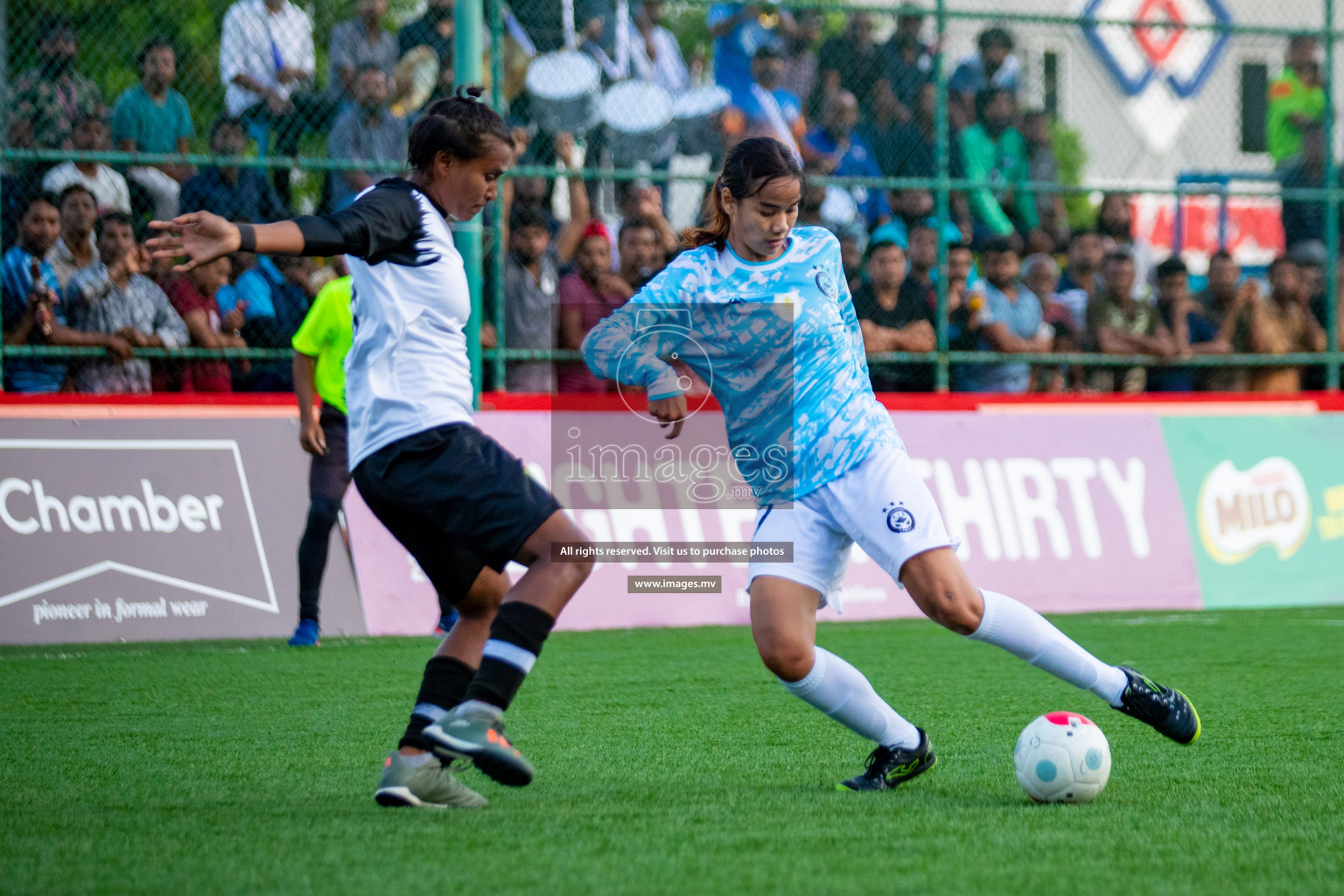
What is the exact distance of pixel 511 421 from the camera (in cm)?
966

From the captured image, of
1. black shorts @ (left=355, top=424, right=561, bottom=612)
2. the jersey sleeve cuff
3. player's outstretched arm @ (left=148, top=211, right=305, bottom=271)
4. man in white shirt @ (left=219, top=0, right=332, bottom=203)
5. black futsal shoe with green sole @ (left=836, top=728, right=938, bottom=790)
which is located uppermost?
man in white shirt @ (left=219, top=0, right=332, bottom=203)

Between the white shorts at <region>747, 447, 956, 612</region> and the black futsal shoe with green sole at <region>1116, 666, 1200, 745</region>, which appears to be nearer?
the white shorts at <region>747, 447, 956, 612</region>

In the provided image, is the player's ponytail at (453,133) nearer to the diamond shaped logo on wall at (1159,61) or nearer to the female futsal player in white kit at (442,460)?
the female futsal player in white kit at (442,460)

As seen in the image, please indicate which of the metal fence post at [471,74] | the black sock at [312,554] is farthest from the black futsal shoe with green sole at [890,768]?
the metal fence post at [471,74]

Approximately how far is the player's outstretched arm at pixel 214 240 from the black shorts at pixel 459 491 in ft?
2.20

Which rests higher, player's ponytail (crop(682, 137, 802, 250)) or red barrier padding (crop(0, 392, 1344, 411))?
player's ponytail (crop(682, 137, 802, 250))

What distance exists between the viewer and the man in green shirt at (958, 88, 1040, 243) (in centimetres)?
1154

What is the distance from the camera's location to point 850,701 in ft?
14.8

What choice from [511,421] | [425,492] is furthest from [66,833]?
[511,421]

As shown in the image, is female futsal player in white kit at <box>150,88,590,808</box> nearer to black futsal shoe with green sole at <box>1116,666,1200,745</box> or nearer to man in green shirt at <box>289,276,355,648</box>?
black futsal shoe with green sole at <box>1116,666,1200,745</box>

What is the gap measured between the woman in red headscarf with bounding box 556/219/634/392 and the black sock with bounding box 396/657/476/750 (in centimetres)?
587

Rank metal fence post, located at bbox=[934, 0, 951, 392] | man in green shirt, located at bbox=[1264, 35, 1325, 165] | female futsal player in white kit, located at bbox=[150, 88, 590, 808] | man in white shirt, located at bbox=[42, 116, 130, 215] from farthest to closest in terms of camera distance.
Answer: man in green shirt, located at bbox=[1264, 35, 1325, 165]
metal fence post, located at bbox=[934, 0, 951, 392]
man in white shirt, located at bbox=[42, 116, 130, 215]
female futsal player in white kit, located at bbox=[150, 88, 590, 808]

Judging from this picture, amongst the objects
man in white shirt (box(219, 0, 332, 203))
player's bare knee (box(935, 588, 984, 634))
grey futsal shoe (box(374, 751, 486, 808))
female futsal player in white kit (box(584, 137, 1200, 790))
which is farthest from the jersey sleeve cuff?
man in white shirt (box(219, 0, 332, 203))

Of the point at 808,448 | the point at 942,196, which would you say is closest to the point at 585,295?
the point at 942,196
